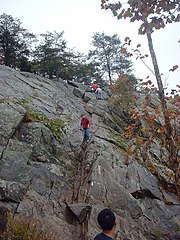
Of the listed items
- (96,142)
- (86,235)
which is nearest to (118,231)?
(86,235)

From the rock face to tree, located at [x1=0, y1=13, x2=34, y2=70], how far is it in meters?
10.6

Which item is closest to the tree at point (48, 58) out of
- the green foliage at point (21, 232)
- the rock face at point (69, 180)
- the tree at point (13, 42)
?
the tree at point (13, 42)

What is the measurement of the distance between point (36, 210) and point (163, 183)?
737 cm

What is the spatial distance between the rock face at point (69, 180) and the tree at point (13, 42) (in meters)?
10.6

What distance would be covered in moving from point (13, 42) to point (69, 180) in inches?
731

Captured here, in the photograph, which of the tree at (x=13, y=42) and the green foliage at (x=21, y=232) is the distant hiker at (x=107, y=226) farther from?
the tree at (x=13, y=42)

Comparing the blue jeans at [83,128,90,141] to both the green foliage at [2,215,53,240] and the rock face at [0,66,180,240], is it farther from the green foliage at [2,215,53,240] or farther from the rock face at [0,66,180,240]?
the green foliage at [2,215,53,240]

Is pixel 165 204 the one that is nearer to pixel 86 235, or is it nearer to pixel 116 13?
pixel 86 235

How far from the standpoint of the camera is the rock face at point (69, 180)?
330 inches

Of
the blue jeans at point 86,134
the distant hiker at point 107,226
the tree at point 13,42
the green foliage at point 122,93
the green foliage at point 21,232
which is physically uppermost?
the tree at point 13,42

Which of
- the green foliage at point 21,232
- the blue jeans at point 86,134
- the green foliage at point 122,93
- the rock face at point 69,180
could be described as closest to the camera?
the green foliage at point 21,232

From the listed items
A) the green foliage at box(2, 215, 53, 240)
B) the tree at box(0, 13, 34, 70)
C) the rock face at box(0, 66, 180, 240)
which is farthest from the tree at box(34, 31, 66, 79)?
the green foliage at box(2, 215, 53, 240)

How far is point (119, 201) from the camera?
10047mm

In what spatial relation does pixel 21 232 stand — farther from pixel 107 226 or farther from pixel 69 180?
pixel 69 180
